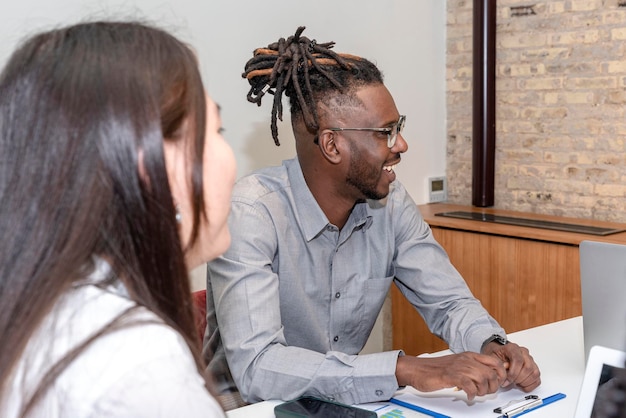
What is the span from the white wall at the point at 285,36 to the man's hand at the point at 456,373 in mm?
1251

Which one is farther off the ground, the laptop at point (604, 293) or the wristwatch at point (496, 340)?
the laptop at point (604, 293)

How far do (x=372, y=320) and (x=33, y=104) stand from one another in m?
1.65

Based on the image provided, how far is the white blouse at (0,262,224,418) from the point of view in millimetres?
768

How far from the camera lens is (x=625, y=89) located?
3320 mm

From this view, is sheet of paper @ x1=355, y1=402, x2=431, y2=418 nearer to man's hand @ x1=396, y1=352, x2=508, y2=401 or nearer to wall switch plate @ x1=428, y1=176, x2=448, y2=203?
man's hand @ x1=396, y1=352, x2=508, y2=401

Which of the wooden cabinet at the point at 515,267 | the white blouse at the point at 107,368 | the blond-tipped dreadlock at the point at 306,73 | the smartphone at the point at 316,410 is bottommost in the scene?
the wooden cabinet at the point at 515,267

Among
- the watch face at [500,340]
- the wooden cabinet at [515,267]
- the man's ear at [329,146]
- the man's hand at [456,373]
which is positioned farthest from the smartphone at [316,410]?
the wooden cabinet at [515,267]

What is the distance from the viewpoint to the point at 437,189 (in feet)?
13.2

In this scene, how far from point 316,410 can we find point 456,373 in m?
0.31

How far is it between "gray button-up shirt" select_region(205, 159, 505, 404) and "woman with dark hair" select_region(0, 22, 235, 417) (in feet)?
3.17

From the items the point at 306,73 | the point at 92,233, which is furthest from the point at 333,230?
the point at 92,233

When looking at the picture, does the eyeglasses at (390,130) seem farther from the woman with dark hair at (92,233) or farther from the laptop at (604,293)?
the woman with dark hair at (92,233)

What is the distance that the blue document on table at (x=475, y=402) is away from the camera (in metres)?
1.60

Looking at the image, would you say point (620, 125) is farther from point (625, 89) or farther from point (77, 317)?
point (77, 317)
